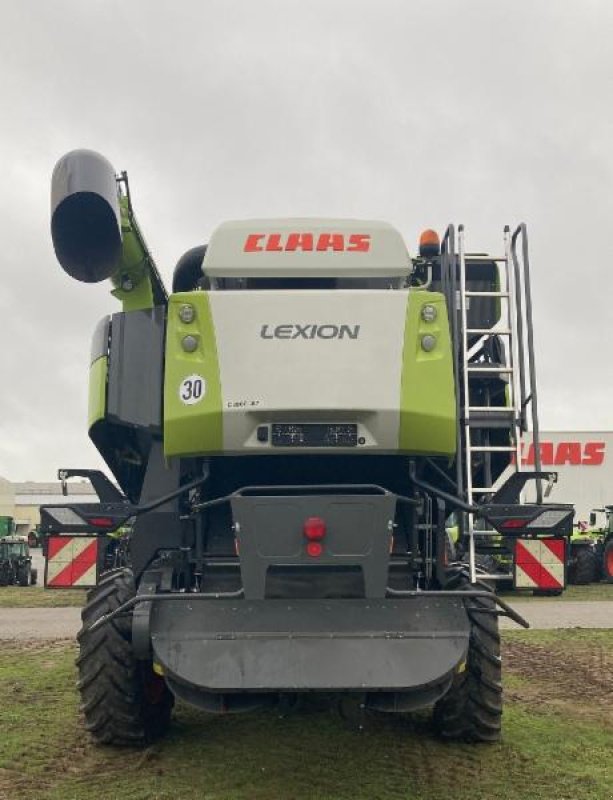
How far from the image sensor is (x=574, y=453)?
32.1 m

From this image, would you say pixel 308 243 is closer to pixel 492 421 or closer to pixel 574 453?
pixel 492 421

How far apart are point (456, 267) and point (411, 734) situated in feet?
9.63

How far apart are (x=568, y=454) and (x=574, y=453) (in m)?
0.24

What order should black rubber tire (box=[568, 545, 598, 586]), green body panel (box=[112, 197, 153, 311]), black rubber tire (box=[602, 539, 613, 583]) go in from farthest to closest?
black rubber tire (box=[602, 539, 613, 583]) → black rubber tire (box=[568, 545, 598, 586]) → green body panel (box=[112, 197, 153, 311])

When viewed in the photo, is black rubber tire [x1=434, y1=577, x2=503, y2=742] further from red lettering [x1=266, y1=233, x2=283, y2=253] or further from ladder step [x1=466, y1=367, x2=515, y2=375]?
red lettering [x1=266, y1=233, x2=283, y2=253]

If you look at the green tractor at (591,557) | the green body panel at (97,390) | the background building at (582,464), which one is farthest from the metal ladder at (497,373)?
the background building at (582,464)

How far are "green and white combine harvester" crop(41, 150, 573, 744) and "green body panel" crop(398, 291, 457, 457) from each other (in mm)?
11

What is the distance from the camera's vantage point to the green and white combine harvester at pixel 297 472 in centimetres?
418

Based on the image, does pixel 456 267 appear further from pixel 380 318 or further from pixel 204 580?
pixel 204 580

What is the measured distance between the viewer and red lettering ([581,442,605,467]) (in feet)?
106

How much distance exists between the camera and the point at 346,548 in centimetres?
429

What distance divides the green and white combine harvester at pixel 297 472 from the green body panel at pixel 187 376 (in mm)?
12

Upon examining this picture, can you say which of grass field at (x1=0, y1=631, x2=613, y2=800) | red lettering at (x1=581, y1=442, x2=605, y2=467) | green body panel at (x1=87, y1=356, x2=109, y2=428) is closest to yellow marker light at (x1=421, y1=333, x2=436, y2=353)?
green body panel at (x1=87, y1=356, x2=109, y2=428)

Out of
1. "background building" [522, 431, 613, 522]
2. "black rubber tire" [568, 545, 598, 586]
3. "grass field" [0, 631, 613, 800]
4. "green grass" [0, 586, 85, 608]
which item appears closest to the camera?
"grass field" [0, 631, 613, 800]
